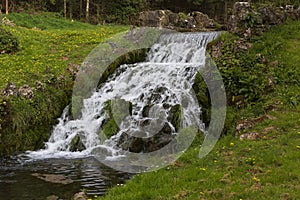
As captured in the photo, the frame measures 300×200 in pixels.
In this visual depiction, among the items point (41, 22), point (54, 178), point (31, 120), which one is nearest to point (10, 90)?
point (31, 120)

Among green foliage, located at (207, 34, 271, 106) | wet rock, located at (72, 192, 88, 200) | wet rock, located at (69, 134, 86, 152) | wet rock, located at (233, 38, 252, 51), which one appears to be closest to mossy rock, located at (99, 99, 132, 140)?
wet rock, located at (69, 134, 86, 152)

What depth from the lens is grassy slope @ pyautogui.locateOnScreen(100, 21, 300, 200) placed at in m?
8.14

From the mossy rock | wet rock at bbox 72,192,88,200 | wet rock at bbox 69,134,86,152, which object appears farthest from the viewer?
the mossy rock

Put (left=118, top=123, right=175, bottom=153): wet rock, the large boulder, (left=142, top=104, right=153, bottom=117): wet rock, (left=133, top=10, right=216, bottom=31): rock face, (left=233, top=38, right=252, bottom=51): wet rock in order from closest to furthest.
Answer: (left=118, top=123, right=175, bottom=153): wet rock < (left=142, top=104, right=153, bottom=117): wet rock < (left=233, top=38, right=252, bottom=51): wet rock < the large boulder < (left=133, top=10, right=216, bottom=31): rock face

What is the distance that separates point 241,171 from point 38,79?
469 inches

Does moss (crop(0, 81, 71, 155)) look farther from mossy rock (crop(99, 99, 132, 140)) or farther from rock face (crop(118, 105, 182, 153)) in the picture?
rock face (crop(118, 105, 182, 153))

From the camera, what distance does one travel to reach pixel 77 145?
49.5 ft

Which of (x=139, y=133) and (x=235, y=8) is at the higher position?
(x=235, y=8)

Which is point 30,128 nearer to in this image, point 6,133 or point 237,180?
point 6,133

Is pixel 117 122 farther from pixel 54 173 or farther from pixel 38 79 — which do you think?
pixel 38 79

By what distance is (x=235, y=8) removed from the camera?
66.1 feet

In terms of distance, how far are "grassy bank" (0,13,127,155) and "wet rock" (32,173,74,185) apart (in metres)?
3.71

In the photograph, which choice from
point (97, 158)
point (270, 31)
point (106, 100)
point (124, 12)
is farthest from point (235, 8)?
point (124, 12)

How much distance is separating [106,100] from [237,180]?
9706mm
